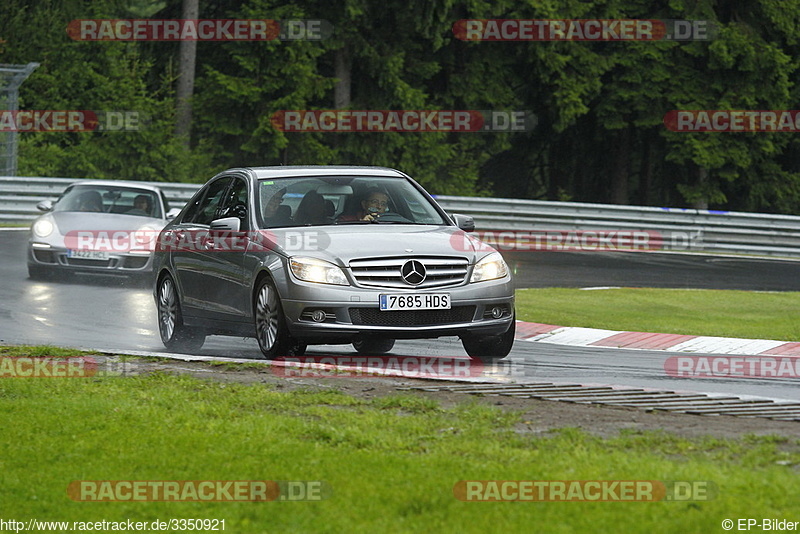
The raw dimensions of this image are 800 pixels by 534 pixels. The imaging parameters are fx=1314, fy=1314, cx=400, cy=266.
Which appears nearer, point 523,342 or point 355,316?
point 355,316

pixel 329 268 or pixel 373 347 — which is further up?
pixel 329 268

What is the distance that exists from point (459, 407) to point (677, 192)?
1434 inches

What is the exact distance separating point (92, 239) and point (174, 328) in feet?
19.0

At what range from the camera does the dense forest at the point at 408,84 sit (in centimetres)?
3566

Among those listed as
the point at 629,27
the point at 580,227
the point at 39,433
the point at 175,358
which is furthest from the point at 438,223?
the point at 629,27

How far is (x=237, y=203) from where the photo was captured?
38.0 ft

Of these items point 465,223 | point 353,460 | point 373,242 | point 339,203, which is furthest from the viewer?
point 465,223

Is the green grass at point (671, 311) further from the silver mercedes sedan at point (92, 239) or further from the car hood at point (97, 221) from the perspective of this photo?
the car hood at point (97, 221)

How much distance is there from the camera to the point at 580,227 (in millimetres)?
27938

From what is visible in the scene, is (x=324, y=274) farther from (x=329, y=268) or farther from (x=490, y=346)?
(x=490, y=346)

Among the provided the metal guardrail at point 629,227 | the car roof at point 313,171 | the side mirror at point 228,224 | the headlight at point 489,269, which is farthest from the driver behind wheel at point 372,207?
the metal guardrail at point 629,227

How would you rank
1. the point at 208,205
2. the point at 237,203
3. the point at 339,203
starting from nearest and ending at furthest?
the point at 339,203 < the point at 237,203 < the point at 208,205

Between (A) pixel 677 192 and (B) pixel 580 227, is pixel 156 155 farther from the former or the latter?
(A) pixel 677 192

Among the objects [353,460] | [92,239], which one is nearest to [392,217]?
[353,460]
